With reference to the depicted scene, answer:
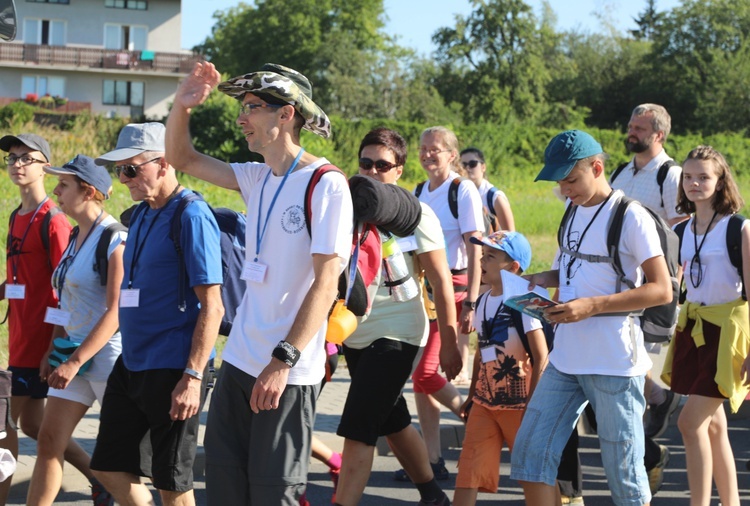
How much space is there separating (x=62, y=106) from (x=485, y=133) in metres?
27.7

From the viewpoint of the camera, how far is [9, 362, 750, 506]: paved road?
6.55m

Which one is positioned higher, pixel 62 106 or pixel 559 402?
pixel 62 106

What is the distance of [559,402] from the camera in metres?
4.84

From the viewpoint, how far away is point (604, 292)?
472 cm

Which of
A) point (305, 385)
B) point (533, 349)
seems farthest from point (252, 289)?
point (533, 349)

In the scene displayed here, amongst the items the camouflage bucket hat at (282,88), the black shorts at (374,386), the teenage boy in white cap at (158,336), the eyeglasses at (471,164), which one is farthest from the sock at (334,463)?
the eyeglasses at (471,164)

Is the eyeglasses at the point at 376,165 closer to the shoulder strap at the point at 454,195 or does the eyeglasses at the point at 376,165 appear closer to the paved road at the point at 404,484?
the shoulder strap at the point at 454,195

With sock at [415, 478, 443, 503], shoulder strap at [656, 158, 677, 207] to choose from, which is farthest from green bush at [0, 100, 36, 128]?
sock at [415, 478, 443, 503]

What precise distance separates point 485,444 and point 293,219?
6.82 feet

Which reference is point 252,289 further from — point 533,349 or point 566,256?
point 533,349

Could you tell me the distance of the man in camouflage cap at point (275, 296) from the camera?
3705 millimetres

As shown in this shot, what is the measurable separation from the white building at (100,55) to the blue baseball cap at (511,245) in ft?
206

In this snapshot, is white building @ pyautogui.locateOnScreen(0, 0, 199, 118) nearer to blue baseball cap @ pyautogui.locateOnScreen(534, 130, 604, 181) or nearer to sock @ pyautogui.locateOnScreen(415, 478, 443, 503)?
sock @ pyautogui.locateOnScreen(415, 478, 443, 503)

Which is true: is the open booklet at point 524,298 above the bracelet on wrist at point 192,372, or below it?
above
